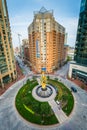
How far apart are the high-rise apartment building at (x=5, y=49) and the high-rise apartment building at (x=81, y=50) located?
137 feet

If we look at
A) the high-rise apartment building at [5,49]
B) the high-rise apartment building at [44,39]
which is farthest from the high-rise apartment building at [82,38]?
the high-rise apartment building at [5,49]

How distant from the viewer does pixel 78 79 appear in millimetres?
55062

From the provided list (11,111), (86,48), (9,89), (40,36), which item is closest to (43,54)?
(40,36)

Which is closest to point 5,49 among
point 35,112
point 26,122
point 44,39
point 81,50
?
point 44,39

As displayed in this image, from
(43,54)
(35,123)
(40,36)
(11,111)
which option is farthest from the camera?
(43,54)

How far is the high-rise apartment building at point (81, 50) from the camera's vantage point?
45125 mm

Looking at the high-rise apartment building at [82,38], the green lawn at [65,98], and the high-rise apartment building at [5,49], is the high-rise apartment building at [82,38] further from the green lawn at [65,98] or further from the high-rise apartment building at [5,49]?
the high-rise apartment building at [5,49]

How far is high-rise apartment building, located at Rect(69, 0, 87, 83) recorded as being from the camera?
4512 centimetres

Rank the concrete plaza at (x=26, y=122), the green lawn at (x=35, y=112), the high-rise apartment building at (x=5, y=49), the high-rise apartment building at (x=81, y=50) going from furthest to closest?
the high-rise apartment building at (x=81, y=50)
the high-rise apartment building at (x=5, y=49)
the green lawn at (x=35, y=112)
the concrete plaza at (x=26, y=122)

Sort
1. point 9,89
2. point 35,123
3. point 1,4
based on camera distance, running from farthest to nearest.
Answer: point 9,89 → point 1,4 → point 35,123

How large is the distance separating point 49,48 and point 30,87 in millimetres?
31164

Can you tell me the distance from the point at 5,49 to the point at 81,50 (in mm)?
Answer: 46331

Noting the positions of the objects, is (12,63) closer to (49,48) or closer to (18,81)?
(18,81)

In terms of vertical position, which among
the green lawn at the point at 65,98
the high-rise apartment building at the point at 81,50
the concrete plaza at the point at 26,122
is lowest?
the concrete plaza at the point at 26,122
